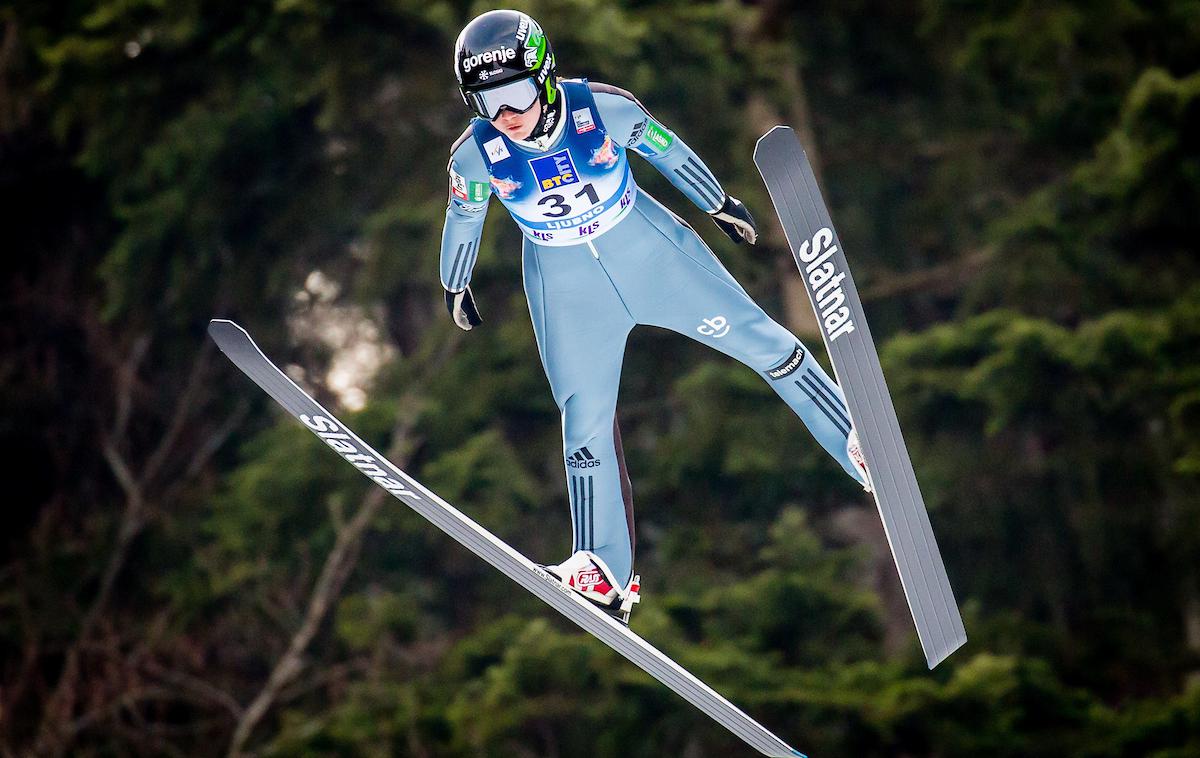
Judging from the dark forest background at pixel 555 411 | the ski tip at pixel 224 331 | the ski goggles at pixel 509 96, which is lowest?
the dark forest background at pixel 555 411

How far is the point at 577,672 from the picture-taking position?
11180 millimetres

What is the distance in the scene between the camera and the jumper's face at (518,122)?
15.8 ft

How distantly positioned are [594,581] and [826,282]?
3.74 ft

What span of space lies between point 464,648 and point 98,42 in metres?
4.52

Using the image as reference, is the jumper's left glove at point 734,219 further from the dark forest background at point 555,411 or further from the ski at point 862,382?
the dark forest background at point 555,411

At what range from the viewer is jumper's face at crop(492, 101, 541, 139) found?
4812mm

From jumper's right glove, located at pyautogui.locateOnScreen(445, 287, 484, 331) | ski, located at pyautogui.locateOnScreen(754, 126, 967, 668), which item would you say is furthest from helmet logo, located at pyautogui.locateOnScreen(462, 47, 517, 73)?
jumper's right glove, located at pyautogui.locateOnScreen(445, 287, 484, 331)

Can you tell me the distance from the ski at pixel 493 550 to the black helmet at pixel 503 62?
4.08ft

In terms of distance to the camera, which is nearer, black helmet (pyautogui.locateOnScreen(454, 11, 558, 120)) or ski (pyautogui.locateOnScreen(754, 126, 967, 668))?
black helmet (pyautogui.locateOnScreen(454, 11, 558, 120))

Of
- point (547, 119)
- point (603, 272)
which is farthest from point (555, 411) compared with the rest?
point (547, 119)

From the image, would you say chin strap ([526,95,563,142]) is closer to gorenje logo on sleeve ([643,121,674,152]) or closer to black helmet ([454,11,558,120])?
black helmet ([454,11,558,120])

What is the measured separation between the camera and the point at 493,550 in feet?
18.0

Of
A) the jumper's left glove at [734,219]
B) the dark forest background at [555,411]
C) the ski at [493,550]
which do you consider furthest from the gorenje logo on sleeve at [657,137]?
the dark forest background at [555,411]

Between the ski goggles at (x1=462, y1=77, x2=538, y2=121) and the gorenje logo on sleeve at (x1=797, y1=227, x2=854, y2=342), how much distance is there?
32.4 inches
